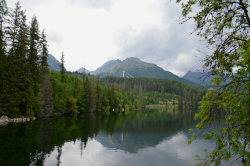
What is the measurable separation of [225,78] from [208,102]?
932 millimetres

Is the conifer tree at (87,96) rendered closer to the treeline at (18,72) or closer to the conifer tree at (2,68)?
the treeline at (18,72)

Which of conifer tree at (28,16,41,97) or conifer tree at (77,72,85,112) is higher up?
conifer tree at (28,16,41,97)

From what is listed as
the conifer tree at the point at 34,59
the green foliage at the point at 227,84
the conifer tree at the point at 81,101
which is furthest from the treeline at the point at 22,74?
the green foliage at the point at 227,84

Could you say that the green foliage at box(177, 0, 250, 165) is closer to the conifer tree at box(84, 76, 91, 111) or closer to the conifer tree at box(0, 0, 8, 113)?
the conifer tree at box(0, 0, 8, 113)

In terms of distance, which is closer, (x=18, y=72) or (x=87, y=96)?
(x=18, y=72)

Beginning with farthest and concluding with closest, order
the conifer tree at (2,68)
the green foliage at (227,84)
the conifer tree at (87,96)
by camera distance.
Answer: the conifer tree at (87,96) < the conifer tree at (2,68) < the green foliage at (227,84)

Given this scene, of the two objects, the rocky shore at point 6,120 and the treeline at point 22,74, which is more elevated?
the treeline at point 22,74

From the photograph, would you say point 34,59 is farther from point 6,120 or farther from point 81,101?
point 81,101

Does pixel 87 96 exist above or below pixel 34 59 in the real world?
below

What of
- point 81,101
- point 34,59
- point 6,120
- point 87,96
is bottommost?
point 6,120

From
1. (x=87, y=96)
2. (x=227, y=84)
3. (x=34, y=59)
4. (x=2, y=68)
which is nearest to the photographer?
(x=227, y=84)

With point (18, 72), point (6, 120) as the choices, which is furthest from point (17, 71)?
point (6, 120)

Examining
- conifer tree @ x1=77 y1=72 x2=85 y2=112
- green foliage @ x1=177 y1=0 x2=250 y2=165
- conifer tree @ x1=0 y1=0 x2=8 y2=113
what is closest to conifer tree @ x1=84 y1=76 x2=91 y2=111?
conifer tree @ x1=77 y1=72 x2=85 y2=112

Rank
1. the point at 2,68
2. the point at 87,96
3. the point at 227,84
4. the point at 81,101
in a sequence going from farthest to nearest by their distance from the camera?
the point at 87,96 → the point at 81,101 → the point at 2,68 → the point at 227,84
